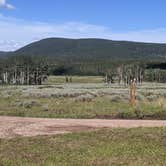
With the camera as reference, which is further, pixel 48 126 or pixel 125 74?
pixel 125 74

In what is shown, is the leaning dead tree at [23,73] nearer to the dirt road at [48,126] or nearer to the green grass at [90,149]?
the dirt road at [48,126]

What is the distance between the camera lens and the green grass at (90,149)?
339 inches

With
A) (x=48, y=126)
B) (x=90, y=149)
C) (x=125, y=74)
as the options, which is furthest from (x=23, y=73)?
(x=90, y=149)

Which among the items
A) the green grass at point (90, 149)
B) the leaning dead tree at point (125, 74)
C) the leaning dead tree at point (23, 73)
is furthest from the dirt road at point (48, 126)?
the leaning dead tree at point (125, 74)

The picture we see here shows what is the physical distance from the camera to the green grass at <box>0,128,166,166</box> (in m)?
8.62

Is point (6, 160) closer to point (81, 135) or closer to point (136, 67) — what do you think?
point (81, 135)

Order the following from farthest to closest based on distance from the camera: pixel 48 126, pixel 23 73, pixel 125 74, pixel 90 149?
pixel 125 74 < pixel 23 73 < pixel 48 126 < pixel 90 149

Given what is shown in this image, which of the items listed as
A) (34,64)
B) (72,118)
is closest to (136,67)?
(34,64)

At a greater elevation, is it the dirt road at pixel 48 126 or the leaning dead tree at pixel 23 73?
the dirt road at pixel 48 126

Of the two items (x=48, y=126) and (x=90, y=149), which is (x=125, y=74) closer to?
(x=48, y=126)

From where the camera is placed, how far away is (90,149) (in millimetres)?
9742

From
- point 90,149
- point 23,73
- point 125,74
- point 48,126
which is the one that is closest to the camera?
point 90,149

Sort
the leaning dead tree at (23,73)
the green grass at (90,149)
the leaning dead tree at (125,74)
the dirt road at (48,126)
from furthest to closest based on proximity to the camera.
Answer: the leaning dead tree at (125,74) < the leaning dead tree at (23,73) < the dirt road at (48,126) < the green grass at (90,149)

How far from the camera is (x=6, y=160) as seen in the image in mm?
8633
